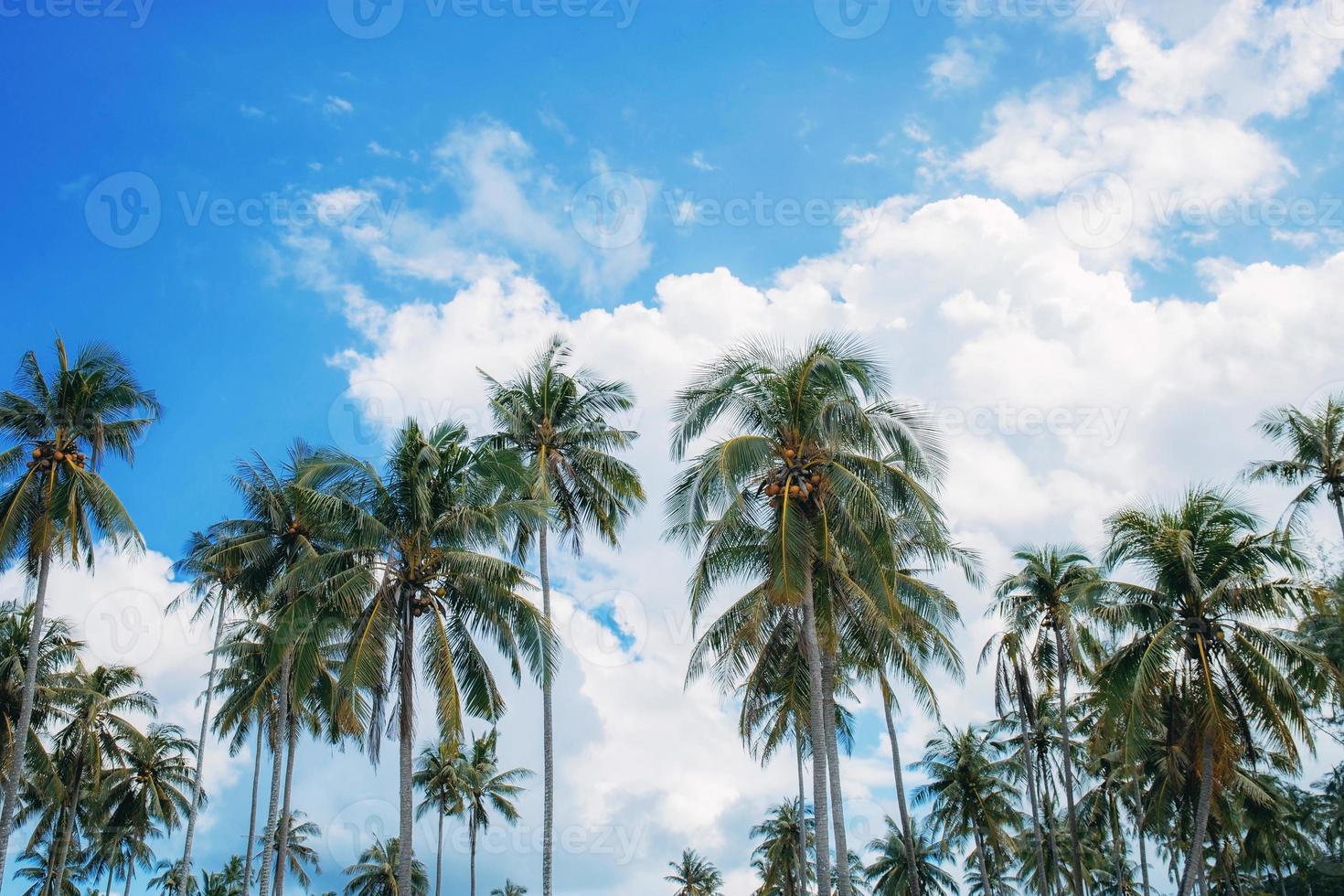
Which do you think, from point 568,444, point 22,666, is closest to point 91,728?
point 22,666

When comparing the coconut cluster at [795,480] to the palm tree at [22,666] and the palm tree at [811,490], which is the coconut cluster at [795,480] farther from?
the palm tree at [22,666]

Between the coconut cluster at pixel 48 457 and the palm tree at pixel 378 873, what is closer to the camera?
the coconut cluster at pixel 48 457

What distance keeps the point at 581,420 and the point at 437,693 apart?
10.8 m

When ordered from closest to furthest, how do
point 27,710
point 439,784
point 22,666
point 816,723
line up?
point 816,723 → point 27,710 → point 22,666 → point 439,784

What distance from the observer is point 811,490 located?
2197 cm

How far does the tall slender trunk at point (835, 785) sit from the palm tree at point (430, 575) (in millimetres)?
6899

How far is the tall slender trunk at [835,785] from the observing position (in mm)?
22141

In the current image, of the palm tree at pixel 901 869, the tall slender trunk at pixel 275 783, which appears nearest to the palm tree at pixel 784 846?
the palm tree at pixel 901 869

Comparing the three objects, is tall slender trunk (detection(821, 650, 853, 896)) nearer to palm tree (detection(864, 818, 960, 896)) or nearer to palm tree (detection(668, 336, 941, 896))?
palm tree (detection(668, 336, 941, 896))

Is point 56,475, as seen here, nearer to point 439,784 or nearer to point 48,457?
point 48,457

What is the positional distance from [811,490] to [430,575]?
29.9 ft

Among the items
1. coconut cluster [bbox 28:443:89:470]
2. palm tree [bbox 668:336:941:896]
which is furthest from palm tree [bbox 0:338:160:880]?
palm tree [bbox 668:336:941:896]

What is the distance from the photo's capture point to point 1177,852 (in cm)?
4850

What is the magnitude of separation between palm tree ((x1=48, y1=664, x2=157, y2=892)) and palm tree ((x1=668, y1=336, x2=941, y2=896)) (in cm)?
2712
